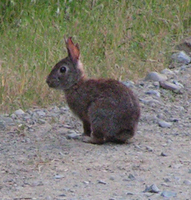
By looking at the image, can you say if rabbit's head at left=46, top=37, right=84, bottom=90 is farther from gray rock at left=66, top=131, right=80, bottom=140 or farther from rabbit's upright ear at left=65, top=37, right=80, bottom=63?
gray rock at left=66, top=131, right=80, bottom=140

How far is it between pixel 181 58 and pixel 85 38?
149 cm

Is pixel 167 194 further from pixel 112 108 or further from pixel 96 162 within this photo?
pixel 112 108

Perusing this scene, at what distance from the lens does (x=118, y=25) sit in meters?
9.80

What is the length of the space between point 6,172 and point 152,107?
2.65 metres

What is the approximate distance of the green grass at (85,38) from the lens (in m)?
7.97

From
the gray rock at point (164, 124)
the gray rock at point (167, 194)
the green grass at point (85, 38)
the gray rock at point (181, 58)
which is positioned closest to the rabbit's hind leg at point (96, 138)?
the gray rock at point (164, 124)

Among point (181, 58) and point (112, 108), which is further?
point (181, 58)

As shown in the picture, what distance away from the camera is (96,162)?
5789 mm

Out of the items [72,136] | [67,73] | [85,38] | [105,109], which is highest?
[67,73]

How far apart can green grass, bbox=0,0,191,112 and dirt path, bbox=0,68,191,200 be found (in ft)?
2.75

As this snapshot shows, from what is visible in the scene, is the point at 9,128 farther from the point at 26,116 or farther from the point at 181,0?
the point at 181,0

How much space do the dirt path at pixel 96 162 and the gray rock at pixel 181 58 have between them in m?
2.04

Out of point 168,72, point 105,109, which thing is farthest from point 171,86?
point 105,109

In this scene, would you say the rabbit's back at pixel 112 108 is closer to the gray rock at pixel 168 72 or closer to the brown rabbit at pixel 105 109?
the brown rabbit at pixel 105 109
